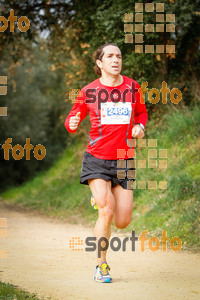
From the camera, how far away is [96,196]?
5.45m

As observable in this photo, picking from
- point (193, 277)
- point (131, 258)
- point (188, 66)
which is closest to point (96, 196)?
point (193, 277)

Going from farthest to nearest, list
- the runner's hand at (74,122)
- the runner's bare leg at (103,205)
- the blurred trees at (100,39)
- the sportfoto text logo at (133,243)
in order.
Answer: the blurred trees at (100,39) < the sportfoto text logo at (133,243) < the runner's hand at (74,122) < the runner's bare leg at (103,205)

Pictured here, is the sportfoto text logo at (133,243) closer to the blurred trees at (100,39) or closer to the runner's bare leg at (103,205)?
the runner's bare leg at (103,205)

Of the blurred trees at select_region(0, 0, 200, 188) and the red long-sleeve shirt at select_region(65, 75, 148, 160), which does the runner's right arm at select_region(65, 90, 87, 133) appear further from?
the blurred trees at select_region(0, 0, 200, 188)

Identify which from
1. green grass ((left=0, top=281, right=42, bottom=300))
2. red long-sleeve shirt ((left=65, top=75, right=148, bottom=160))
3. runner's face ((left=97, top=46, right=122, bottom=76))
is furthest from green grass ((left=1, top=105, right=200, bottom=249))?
green grass ((left=0, top=281, right=42, bottom=300))

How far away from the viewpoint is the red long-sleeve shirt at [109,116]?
548 centimetres

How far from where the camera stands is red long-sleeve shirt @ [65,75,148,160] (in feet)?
18.0

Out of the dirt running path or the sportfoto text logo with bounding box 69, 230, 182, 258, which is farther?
the sportfoto text logo with bounding box 69, 230, 182, 258

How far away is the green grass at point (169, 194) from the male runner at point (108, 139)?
Result: 267cm

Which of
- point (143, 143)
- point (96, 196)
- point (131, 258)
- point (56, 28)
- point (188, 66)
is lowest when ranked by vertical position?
point (131, 258)

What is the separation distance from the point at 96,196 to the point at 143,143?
7.33m

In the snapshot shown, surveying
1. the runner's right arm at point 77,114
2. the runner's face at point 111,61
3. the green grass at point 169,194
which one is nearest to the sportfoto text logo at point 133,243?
the green grass at point 169,194

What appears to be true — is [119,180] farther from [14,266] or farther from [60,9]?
[60,9]

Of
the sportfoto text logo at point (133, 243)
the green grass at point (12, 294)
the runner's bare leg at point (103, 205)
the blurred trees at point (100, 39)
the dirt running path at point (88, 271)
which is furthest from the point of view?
the blurred trees at point (100, 39)
